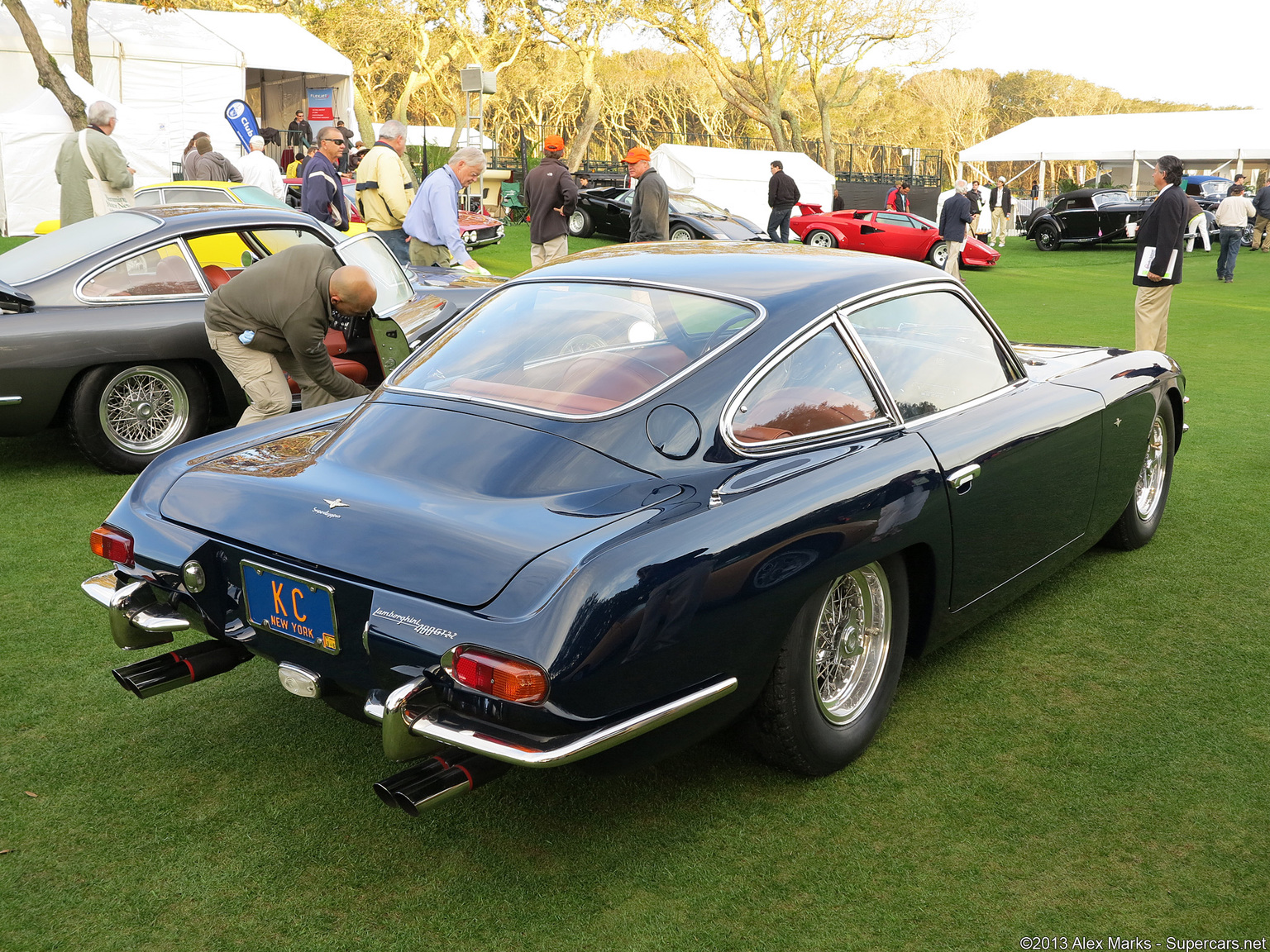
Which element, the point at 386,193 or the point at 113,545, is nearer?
the point at 113,545

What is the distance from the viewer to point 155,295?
21.1 feet

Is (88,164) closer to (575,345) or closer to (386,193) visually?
(386,193)

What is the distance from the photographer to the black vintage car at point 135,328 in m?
5.96

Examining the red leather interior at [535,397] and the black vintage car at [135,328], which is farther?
the black vintage car at [135,328]

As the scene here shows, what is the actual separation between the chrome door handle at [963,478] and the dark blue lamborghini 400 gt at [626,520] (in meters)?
0.01

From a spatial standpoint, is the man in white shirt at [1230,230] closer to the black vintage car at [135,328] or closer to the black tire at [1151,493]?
the black tire at [1151,493]

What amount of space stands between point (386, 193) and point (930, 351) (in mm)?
7795

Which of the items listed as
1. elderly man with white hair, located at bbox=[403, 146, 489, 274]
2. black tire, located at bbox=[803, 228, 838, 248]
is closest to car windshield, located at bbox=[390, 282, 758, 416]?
elderly man with white hair, located at bbox=[403, 146, 489, 274]

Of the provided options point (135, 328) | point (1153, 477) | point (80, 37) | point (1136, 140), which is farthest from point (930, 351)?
point (1136, 140)

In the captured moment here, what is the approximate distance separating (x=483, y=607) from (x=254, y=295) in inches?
139

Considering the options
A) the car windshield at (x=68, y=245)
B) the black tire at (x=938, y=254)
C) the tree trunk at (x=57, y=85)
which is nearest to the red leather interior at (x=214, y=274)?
the car windshield at (x=68, y=245)

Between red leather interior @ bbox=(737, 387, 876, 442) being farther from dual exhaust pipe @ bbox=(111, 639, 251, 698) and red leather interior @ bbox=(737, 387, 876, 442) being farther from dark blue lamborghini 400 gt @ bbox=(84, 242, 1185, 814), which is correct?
dual exhaust pipe @ bbox=(111, 639, 251, 698)

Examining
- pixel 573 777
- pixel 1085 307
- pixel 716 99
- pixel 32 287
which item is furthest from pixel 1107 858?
pixel 716 99

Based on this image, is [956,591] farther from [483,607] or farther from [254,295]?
[254,295]
